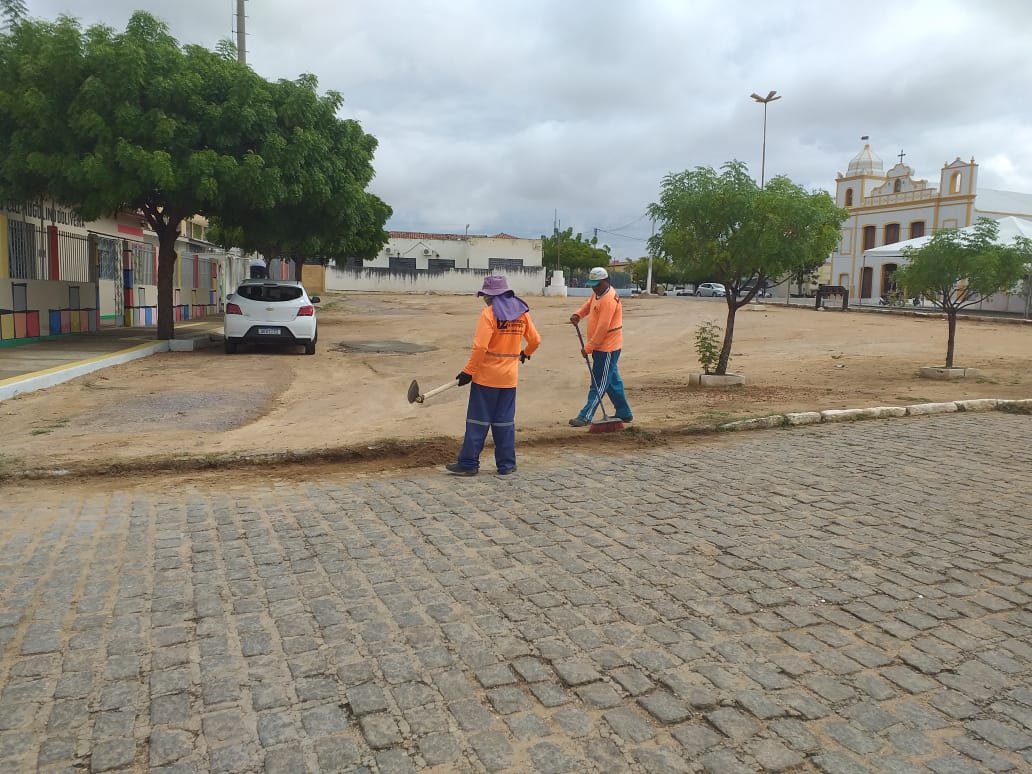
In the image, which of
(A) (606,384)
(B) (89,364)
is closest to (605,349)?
(A) (606,384)

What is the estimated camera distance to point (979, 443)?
7.58 m

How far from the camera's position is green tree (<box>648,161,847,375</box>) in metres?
10.2

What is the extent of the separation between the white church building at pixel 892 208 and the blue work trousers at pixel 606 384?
3743cm

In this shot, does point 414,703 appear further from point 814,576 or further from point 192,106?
point 192,106

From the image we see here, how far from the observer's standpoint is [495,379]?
6.17m

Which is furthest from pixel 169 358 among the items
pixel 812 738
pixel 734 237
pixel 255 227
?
pixel 812 738

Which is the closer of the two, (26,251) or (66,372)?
(66,372)

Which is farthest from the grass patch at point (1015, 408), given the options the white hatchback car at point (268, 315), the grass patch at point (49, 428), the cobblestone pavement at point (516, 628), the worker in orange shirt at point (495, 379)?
the white hatchback car at point (268, 315)

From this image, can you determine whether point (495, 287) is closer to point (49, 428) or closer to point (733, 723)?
point (733, 723)

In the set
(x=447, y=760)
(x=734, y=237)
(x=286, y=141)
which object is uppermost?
(x=286, y=141)

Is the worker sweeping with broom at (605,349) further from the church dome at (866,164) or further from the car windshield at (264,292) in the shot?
the church dome at (866,164)

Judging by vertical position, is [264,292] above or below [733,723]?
above

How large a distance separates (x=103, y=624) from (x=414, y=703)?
5.03ft

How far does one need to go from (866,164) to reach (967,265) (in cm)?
4430
